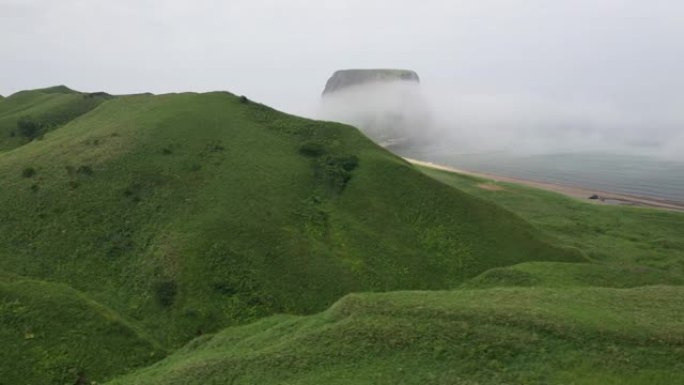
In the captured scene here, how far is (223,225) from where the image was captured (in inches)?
1852

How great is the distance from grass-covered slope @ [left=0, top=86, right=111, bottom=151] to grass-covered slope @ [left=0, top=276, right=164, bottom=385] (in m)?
49.0

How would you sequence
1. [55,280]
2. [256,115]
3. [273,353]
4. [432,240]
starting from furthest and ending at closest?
[256,115] < [432,240] < [55,280] < [273,353]

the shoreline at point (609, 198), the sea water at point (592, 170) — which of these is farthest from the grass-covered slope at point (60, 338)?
the sea water at point (592, 170)

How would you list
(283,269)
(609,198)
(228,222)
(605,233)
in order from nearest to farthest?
(283,269) < (228,222) < (605,233) < (609,198)

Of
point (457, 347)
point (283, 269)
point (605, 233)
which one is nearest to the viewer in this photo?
point (457, 347)

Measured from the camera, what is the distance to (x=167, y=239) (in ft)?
149

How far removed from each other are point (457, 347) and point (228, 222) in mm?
27126

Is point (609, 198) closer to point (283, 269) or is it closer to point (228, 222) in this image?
point (283, 269)

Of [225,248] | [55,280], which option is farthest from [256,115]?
[55,280]

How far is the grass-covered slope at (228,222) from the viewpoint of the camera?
41.6 m

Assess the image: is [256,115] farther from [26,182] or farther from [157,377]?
[157,377]

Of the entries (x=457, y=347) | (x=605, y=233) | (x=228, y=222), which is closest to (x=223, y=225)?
(x=228, y=222)

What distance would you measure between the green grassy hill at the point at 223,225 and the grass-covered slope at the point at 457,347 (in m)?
8.39

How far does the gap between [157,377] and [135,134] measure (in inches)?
1612
